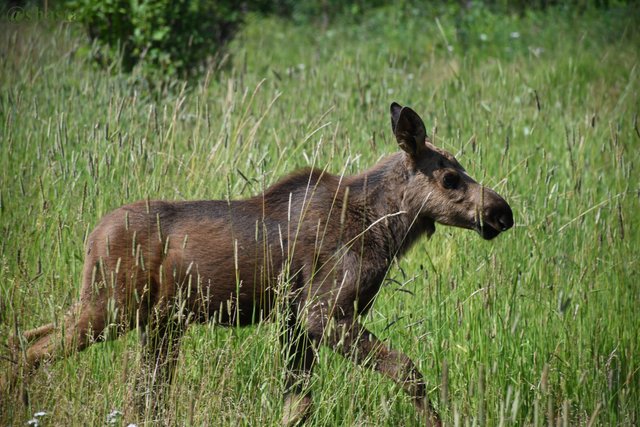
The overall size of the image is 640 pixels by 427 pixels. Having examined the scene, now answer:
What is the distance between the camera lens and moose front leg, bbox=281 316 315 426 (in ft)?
Result: 14.9

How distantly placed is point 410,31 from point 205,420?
1375 centimetres

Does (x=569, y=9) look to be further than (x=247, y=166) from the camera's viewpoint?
Yes

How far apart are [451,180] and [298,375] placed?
1326 millimetres

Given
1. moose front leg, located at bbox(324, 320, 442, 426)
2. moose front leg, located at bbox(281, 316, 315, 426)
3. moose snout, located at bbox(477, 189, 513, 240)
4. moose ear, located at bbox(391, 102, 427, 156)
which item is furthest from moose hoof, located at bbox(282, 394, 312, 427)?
moose ear, located at bbox(391, 102, 427, 156)

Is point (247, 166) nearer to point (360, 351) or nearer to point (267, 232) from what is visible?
point (267, 232)

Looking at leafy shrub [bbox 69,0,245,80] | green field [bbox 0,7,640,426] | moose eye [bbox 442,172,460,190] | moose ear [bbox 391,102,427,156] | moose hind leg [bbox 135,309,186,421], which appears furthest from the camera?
leafy shrub [bbox 69,0,245,80]

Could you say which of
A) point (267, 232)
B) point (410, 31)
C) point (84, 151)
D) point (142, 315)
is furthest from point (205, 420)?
point (410, 31)

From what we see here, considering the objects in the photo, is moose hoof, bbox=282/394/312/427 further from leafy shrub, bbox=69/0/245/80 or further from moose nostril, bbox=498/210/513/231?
leafy shrub, bbox=69/0/245/80

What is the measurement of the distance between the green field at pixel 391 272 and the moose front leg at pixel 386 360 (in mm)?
103

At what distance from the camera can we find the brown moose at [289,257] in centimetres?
457

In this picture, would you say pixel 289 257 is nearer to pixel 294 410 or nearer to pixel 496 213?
pixel 294 410

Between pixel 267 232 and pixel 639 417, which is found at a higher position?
pixel 267 232

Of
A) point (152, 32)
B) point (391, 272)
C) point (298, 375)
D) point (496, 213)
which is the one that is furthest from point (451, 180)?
point (152, 32)

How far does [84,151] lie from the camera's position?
6.37 metres
